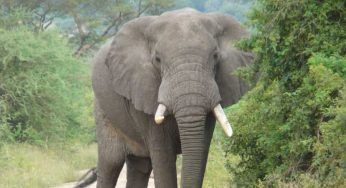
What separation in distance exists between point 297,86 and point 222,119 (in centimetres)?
63

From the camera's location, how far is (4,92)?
18734 mm

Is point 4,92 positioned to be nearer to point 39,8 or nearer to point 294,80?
point 294,80

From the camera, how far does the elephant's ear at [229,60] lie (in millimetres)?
8531

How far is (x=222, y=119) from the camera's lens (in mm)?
7914

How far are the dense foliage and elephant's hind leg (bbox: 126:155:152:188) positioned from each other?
1.89 m

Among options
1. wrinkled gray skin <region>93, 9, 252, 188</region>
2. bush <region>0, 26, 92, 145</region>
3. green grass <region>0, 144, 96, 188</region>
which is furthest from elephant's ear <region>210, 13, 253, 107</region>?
bush <region>0, 26, 92, 145</region>

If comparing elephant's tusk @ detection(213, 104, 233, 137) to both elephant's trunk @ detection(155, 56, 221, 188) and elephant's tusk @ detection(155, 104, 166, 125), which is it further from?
elephant's tusk @ detection(155, 104, 166, 125)

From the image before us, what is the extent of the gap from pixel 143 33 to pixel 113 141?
1.33m

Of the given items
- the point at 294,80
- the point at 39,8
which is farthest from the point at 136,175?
the point at 39,8

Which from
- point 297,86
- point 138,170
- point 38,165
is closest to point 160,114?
point 297,86

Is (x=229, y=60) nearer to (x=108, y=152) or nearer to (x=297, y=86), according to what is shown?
(x=297, y=86)

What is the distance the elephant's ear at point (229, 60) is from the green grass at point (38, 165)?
18.4ft

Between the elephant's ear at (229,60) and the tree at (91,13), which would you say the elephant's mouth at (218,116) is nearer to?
the elephant's ear at (229,60)

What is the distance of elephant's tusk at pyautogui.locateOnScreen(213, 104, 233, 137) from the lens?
7.83m
